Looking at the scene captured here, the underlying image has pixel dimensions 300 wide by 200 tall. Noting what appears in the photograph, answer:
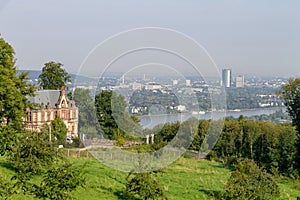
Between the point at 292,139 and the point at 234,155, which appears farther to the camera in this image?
the point at 234,155

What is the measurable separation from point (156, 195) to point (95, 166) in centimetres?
527

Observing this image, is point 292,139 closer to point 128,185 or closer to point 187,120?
point 187,120

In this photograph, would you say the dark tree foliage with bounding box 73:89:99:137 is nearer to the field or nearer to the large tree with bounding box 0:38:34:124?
the field

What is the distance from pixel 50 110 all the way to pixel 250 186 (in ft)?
73.4

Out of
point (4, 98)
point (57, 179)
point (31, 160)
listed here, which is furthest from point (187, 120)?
point (57, 179)

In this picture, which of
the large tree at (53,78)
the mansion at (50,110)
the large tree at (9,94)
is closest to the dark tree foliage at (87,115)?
the large tree at (9,94)

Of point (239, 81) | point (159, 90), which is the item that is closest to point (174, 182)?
point (159, 90)

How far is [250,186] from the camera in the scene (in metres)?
13.9

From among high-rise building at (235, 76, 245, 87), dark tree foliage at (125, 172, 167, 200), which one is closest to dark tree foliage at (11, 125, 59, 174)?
dark tree foliage at (125, 172, 167, 200)

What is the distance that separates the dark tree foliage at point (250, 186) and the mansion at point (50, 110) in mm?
17042

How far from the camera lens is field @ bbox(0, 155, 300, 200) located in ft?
44.9

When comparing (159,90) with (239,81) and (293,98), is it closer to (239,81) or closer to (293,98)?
(293,98)

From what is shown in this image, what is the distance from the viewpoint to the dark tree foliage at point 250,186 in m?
13.1

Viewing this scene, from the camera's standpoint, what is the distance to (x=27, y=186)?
709 centimetres
